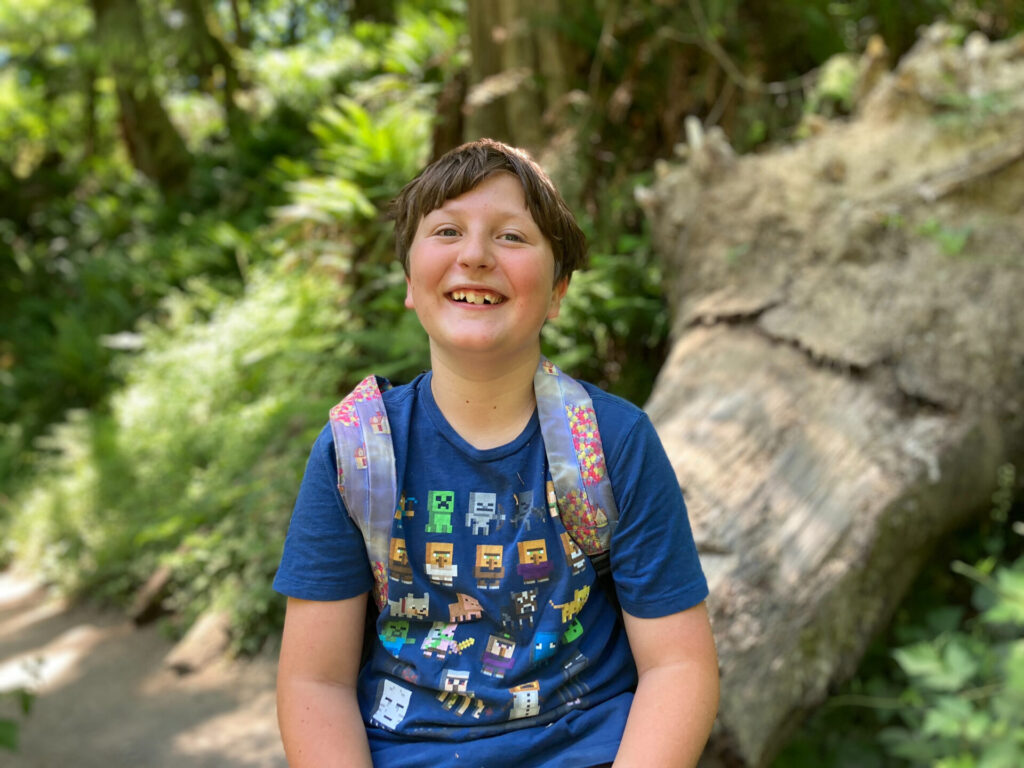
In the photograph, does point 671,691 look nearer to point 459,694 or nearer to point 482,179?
point 459,694

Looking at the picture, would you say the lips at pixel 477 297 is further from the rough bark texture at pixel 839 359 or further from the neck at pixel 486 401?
the rough bark texture at pixel 839 359

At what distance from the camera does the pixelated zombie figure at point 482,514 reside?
65.2 inches

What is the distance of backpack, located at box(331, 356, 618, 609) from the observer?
162cm

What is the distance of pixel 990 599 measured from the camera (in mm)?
3223

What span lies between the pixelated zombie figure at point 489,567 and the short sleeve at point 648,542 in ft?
0.69

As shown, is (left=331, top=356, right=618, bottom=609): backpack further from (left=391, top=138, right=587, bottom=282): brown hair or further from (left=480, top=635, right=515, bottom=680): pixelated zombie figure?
(left=391, top=138, right=587, bottom=282): brown hair

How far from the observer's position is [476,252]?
1614mm

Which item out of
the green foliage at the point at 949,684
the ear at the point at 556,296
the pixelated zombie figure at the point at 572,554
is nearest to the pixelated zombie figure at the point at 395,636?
the pixelated zombie figure at the point at 572,554

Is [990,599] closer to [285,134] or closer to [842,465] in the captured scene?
[842,465]

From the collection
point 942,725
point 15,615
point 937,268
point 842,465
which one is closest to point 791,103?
point 937,268

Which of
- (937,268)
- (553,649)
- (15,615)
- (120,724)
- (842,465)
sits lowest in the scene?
(15,615)

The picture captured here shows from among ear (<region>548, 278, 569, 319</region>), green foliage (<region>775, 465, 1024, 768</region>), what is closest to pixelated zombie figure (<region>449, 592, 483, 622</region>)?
ear (<region>548, 278, 569, 319</region>)

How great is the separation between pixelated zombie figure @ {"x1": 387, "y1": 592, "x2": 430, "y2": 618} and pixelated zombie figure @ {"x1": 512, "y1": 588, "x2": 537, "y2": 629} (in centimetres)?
17

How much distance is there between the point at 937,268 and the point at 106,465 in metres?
6.01
